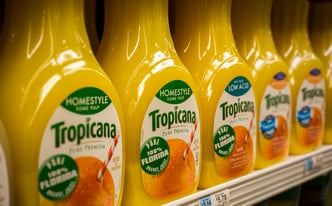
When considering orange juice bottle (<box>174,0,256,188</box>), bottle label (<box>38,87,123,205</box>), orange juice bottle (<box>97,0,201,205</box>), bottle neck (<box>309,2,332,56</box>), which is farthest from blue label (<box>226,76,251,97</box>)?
bottle neck (<box>309,2,332,56</box>)

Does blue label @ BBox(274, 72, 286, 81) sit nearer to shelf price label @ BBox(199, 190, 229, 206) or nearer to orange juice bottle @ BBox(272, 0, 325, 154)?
orange juice bottle @ BBox(272, 0, 325, 154)

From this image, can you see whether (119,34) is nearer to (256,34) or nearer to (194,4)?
(194,4)

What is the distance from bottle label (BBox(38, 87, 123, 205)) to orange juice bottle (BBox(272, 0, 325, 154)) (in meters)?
0.70

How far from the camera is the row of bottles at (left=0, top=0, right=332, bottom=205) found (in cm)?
69

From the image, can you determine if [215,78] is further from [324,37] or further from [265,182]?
[324,37]

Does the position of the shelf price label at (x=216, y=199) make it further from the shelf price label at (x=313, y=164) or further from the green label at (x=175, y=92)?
the shelf price label at (x=313, y=164)

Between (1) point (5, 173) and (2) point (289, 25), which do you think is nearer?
(1) point (5, 173)

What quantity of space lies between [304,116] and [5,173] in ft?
3.07

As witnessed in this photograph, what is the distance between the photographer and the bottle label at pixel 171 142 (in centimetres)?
84

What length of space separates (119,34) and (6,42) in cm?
22

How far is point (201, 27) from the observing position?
40.1 inches

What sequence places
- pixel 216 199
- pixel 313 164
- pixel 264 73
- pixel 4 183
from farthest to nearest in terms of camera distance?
pixel 313 164 < pixel 264 73 < pixel 216 199 < pixel 4 183

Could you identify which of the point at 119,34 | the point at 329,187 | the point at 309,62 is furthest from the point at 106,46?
the point at 329,187

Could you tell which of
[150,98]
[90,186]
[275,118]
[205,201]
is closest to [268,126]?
[275,118]
